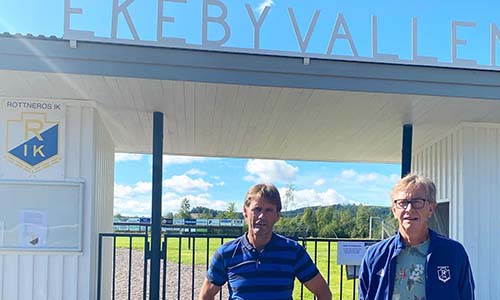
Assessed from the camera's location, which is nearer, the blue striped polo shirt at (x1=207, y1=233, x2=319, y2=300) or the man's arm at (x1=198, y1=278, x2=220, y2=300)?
the blue striped polo shirt at (x1=207, y1=233, x2=319, y2=300)

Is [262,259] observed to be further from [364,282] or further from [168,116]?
[168,116]

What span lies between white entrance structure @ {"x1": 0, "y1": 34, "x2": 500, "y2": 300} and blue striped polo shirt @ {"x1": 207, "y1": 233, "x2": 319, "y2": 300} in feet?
5.42

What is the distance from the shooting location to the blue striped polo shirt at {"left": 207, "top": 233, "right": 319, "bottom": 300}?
2.41m

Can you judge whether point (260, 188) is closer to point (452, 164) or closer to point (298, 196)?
point (452, 164)

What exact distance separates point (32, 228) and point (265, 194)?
2.71 metres

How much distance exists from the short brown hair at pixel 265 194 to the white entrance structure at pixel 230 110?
1515 millimetres

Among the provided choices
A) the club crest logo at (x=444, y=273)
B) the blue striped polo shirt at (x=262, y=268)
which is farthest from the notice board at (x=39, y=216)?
the club crest logo at (x=444, y=273)

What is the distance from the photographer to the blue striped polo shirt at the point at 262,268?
7.90ft

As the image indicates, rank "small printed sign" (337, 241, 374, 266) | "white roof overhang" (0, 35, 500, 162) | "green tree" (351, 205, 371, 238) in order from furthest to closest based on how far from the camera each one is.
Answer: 1. "green tree" (351, 205, 371, 238)
2. "small printed sign" (337, 241, 374, 266)
3. "white roof overhang" (0, 35, 500, 162)

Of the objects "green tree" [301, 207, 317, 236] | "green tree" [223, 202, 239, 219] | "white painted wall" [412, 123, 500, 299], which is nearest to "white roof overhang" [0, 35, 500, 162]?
"white painted wall" [412, 123, 500, 299]

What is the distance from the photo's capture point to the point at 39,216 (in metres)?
4.34

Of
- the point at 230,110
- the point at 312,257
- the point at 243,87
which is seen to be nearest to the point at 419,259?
the point at 243,87

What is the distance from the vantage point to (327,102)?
14.1ft

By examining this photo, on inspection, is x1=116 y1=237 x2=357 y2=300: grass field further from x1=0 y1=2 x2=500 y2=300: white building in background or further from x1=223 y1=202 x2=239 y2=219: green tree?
x1=223 y1=202 x2=239 y2=219: green tree
